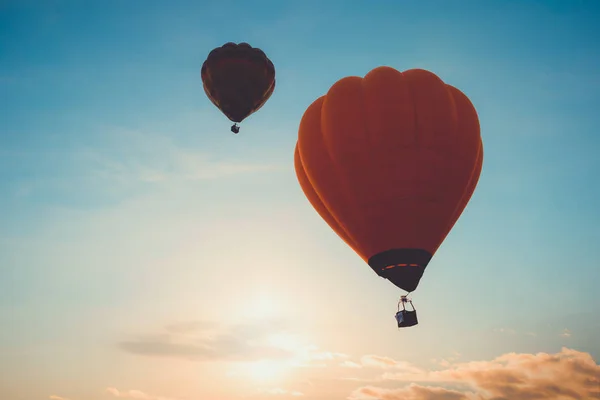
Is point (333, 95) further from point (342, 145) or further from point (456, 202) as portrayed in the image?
point (456, 202)

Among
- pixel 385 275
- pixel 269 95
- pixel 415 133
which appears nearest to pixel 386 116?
pixel 415 133

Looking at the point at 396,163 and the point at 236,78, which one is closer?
the point at 396,163

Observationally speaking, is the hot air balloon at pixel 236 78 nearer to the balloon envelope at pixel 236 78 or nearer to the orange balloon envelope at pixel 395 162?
the balloon envelope at pixel 236 78

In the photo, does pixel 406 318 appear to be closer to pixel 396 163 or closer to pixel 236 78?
pixel 396 163

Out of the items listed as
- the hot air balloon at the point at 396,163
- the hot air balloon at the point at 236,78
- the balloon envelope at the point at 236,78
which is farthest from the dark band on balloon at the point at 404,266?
the balloon envelope at the point at 236,78

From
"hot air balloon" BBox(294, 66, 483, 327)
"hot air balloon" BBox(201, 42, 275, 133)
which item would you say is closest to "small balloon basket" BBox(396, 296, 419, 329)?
"hot air balloon" BBox(294, 66, 483, 327)

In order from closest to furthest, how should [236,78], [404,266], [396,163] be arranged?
1. [404,266]
2. [396,163]
3. [236,78]

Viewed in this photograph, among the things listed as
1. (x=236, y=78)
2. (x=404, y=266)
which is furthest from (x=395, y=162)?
(x=236, y=78)
